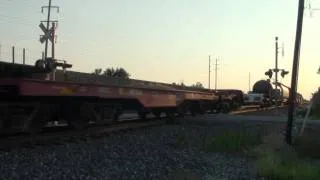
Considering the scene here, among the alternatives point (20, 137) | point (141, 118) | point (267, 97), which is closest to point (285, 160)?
point (20, 137)

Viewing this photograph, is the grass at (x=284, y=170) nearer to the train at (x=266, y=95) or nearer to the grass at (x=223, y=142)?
the grass at (x=223, y=142)

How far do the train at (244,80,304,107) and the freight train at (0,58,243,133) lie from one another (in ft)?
106

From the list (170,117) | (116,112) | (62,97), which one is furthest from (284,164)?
(170,117)

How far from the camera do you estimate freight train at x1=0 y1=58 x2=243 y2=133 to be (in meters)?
15.5

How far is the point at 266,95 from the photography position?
61.8 meters

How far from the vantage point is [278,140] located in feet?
74.2

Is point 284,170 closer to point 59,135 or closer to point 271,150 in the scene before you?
point 271,150

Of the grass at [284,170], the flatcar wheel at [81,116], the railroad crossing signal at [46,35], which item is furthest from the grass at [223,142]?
the railroad crossing signal at [46,35]

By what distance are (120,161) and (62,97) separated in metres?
4.33

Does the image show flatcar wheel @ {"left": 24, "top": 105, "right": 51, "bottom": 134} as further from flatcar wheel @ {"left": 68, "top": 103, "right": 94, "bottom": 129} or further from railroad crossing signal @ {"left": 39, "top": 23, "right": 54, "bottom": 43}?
railroad crossing signal @ {"left": 39, "top": 23, "right": 54, "bottom": 43}

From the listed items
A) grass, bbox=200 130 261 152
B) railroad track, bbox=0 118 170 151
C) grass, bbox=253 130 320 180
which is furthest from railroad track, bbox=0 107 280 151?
grass, bbox=253 130 320 180

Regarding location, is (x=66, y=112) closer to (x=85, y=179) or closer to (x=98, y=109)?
(x=98, y=109)

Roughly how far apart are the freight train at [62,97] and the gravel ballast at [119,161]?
3.87ft

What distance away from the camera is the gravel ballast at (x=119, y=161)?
39.9 ft
